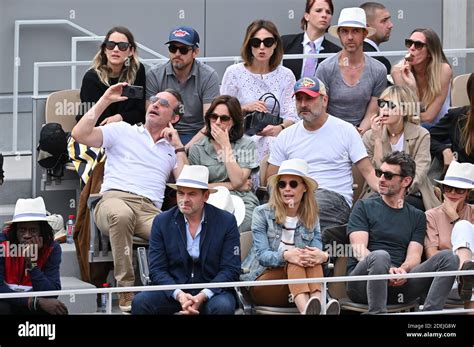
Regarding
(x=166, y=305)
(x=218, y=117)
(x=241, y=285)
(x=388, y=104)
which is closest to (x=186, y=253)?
(x=166, y=305)

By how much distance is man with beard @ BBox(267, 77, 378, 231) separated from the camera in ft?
44.7

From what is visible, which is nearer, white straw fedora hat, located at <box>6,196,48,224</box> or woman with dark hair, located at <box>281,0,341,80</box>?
white straw fedora hat, located at <box>6,196,48,224</box>

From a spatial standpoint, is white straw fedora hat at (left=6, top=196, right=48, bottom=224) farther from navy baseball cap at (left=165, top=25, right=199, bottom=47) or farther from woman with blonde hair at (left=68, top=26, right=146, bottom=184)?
navy baseball cap at (left=165, top=25, right=199, bottom=47)

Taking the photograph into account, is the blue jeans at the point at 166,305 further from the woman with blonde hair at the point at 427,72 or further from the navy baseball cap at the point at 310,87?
the woman with blonde hair at the point at 427,72

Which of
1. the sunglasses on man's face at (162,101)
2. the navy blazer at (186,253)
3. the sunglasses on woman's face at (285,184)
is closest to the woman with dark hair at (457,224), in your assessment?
the sunglasses on woman's face at (285,184)

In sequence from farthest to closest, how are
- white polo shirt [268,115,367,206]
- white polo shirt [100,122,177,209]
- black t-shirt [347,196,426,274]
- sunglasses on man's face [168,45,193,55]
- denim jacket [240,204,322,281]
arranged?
sunglasses on man's face [168,45,193,55]
white polo shirt [268,115,367,206]
white polo shirt [100,122,177,209]
black t-shirt [347,196,426,274]
denim jacket [240,204,322,281]

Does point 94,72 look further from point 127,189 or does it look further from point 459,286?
point 459,286

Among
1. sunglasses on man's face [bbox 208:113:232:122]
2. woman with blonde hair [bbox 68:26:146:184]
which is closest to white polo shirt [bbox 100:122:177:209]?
sunglasses on man's face [bbox 208:113:232:122]

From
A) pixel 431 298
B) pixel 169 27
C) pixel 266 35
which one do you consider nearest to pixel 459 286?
pixel 431 298

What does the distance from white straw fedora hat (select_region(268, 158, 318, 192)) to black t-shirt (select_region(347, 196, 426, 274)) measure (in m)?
0.42

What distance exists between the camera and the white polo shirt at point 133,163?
1355 cm

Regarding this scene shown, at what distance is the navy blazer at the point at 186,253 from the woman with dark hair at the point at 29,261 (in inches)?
29.1

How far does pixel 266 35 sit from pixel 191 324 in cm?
345

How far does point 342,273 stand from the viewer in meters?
12.9
